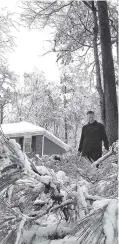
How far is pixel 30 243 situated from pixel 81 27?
8.69m

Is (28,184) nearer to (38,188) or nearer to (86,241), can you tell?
(38,188)

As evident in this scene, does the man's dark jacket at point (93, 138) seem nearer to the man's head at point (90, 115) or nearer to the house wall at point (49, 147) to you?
the man's head at point (90, 115)

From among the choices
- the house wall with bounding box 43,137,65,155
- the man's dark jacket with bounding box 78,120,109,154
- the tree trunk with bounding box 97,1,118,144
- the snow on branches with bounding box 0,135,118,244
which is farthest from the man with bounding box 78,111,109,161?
the house wall with bounding box 43,137,65,155

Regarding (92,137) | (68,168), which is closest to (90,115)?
(92,137)

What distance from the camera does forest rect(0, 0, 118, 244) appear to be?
118 cm

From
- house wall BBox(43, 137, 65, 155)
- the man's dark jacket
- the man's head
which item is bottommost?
house wall BBox(43, 137, 65, 155)

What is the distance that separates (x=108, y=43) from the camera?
21.6ft

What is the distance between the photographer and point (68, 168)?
1.75 metres

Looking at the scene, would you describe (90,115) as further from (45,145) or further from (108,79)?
(45,145)

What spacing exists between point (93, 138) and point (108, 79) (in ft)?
6.46

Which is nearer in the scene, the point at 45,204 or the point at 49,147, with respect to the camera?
the point at 45,204

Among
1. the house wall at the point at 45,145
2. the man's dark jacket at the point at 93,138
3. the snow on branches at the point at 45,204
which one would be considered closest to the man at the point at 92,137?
the man's dark jacket at the point at 93,138

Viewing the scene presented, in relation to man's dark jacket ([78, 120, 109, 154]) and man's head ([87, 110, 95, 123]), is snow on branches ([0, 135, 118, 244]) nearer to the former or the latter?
man's dark jacket ([78, 120, 109, 154])

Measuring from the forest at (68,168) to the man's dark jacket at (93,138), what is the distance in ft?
4.72
